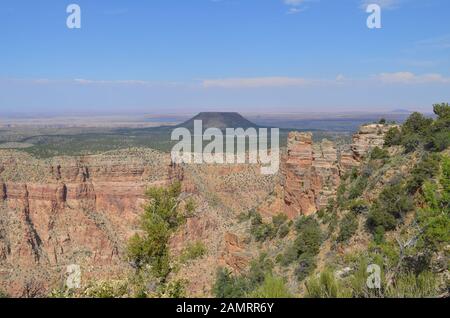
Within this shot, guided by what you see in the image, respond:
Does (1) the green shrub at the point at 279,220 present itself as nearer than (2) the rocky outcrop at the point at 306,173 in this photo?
No

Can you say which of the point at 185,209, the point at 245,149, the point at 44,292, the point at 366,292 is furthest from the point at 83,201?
the point at 366,292

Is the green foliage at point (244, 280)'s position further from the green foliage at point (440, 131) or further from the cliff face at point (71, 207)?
the cliff face at point (71, 207)

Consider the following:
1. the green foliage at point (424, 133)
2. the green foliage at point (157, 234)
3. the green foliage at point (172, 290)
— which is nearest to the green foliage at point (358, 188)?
the green foliage at point (424, 133)

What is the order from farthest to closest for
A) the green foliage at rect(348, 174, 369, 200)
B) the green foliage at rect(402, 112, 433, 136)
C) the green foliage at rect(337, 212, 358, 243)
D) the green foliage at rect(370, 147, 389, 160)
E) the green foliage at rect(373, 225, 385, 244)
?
the green foliage at rect(370, 147, 389, 160)
the green foliage at rect(402, 112, 433, 136)
the green foliage at rect(348, 174, 369, 200)
the green foliage at rect(337, 212, 358, 243)
the green foliage at rect(373, 225, 385, 244)

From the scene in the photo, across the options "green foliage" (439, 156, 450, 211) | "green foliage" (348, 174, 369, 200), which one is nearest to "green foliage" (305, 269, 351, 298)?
"green foliage" (439, 156, 450, 211)

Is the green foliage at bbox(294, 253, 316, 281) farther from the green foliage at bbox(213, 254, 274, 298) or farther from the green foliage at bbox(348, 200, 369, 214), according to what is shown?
the green foliage at bbox(348, 200, 369, 214)

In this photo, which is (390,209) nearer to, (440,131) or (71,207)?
(440,131)
